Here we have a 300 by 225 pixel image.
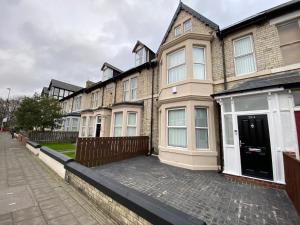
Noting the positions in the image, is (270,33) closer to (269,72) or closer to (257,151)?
(269,72)

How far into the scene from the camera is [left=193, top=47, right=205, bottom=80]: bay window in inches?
319

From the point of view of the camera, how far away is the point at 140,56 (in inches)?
560

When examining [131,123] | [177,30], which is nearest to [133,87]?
[131,123]

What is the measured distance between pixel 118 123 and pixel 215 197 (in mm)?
9138

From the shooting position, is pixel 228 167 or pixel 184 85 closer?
pixel 228 167

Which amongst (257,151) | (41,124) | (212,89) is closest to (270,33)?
(212,89)

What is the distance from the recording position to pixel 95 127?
14727 mm

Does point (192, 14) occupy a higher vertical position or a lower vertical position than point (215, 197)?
higher

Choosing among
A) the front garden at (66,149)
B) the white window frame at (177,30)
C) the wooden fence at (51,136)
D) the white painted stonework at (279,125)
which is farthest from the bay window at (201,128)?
the wooden fence at (51,136)

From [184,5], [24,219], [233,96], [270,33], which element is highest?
[184,5]

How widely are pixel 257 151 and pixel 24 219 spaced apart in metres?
7.34

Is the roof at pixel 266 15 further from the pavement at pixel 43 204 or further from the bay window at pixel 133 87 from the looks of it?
the pavement at pixel 43 204

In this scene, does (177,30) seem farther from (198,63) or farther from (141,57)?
(141,57)

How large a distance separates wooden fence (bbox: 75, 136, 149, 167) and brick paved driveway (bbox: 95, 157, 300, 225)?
5.08ft
